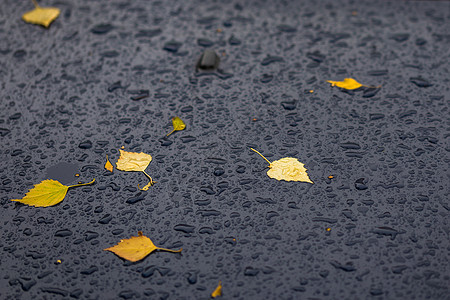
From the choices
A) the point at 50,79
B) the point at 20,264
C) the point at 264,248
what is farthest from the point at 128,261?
the point at 50,79

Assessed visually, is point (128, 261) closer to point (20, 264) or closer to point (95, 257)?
point (95, 257)

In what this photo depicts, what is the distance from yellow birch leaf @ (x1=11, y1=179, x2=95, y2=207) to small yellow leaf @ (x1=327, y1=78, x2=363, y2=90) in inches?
53.7

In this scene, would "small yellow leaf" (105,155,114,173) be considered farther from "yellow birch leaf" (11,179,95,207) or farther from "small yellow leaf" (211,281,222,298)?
"small yellow leaf" (211,281,222,298)

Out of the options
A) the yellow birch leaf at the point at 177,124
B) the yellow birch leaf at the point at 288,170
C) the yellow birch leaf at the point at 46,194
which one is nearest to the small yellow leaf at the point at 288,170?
the yellow birch leaf at the point at 288,170

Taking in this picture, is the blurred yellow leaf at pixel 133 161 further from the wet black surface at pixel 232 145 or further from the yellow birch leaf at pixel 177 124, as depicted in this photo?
the yellow birch leaf at pixel 177 124

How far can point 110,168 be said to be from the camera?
200 centimetres

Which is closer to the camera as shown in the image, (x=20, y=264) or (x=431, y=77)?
(x=20, y=264)

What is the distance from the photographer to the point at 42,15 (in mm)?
2885

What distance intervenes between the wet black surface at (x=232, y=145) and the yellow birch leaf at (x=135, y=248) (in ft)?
0.11

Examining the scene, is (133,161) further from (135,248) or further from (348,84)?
(348,84)

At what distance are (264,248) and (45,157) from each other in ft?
3.67

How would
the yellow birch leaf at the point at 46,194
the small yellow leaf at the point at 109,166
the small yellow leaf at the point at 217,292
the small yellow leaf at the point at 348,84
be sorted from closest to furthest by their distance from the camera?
1. the small yellow leaf at the point at 217,292
2. the yellow birch leaf at the point at 46,194
3. the small yellow leaf at the point at 109,166
4. the small yellow leaf at the point at 348,84

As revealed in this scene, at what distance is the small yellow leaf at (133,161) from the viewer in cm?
200

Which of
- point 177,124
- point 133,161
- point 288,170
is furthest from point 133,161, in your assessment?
point 288,170
